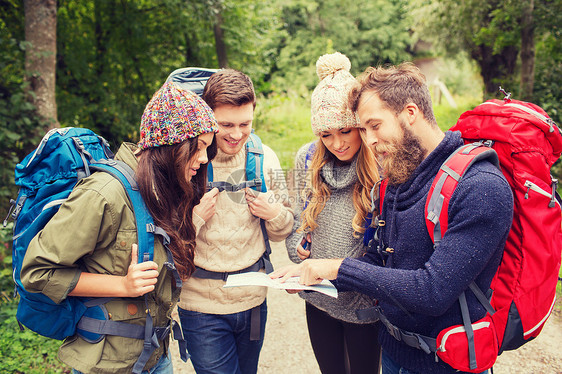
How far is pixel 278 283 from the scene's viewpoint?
5.75 feet

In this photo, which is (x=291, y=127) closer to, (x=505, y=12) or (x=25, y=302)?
(x=505, y=12)

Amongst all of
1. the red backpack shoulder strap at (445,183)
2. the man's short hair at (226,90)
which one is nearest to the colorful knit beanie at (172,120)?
the man's short hair at (226,90)

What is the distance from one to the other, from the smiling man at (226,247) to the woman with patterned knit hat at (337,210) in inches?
9.6

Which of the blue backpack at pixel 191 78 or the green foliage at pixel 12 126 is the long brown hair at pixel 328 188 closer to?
the blue backpack at pixel 191 78

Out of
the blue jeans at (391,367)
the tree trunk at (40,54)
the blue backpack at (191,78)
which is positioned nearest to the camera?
the blue jeans at (391,367)

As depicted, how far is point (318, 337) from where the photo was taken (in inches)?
91.2

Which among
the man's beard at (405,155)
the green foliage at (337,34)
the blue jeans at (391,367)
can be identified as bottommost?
the blue jeans at (391,367)

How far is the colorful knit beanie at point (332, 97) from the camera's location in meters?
2.06

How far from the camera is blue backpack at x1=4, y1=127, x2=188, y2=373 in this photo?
148 centimetres

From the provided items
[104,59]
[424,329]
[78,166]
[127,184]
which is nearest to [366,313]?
[424,329]

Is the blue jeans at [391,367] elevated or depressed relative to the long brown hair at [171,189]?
depressed

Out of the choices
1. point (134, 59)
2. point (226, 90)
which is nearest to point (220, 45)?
point (134, 59)

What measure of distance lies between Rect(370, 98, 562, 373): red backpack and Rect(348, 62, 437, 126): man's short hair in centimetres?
26

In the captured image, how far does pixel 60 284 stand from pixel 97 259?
6.2 inches
